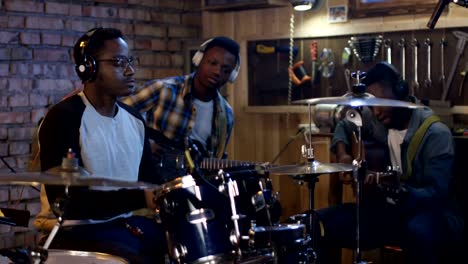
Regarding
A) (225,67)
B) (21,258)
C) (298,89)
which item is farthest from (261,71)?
(21,258)

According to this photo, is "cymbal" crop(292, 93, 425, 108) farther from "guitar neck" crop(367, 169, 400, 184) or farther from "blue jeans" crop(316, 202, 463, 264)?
"blue jeans" crop(316, 202, 463, 264)

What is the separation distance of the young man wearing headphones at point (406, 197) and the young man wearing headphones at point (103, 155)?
1075 millimetres

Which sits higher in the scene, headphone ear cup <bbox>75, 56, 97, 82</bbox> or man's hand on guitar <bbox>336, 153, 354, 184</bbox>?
headphone ear cup <bbox>75, 56, 97, 82</bbox>

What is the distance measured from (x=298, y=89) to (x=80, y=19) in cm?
138

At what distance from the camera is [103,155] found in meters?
3.08

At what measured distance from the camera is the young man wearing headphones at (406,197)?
3701mm

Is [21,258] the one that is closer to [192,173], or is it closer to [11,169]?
[192,173]

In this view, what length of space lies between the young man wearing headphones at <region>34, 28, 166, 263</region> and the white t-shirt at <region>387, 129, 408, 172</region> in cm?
128

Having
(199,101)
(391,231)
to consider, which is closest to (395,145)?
(391,231)

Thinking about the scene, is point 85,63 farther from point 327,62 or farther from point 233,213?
point 327,62

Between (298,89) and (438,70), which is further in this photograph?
(298,89)

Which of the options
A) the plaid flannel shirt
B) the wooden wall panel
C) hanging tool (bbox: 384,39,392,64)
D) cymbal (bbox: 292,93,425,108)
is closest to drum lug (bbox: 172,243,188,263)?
cymbal (bbox: 292,93,425,108)

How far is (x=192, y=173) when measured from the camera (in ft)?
9.21

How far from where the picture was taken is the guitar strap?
3.84 metres
